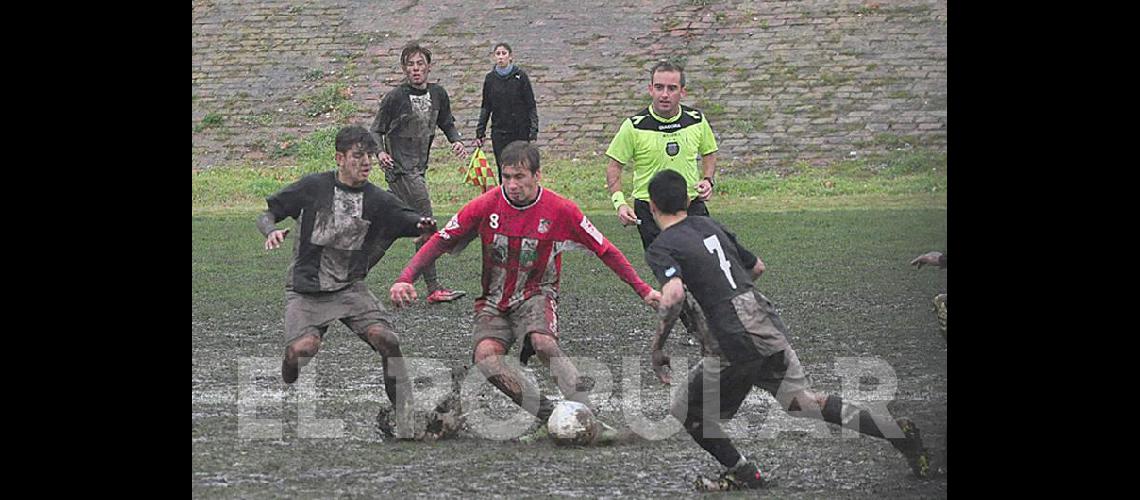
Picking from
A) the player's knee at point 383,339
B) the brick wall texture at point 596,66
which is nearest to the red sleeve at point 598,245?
the player's knee at point 383,339

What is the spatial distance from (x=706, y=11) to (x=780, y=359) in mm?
16884

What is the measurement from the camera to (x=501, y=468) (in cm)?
664

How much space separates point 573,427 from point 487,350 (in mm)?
619

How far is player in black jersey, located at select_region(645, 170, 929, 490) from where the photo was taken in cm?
627

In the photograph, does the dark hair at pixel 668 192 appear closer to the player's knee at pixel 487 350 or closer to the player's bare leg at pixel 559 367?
the player's bare leg at pixel 559 367

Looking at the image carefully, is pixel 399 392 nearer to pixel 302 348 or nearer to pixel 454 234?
pixel 302 348

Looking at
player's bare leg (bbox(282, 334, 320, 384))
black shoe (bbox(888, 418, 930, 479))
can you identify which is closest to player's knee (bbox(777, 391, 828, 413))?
black shoe (bbox(888, 418, 930, 479))

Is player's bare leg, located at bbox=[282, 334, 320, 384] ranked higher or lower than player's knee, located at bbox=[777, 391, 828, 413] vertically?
higher

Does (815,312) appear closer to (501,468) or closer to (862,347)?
(862,347)

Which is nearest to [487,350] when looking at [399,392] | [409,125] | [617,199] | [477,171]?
[399,392]

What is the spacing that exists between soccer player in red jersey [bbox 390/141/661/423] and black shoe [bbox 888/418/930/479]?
155 centimetres

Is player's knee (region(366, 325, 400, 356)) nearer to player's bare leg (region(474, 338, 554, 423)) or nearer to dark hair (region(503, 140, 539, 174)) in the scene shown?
player's bare leg (region(474, 338, 554, 423))

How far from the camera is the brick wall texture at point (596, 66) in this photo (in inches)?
798

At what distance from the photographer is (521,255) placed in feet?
24.2
